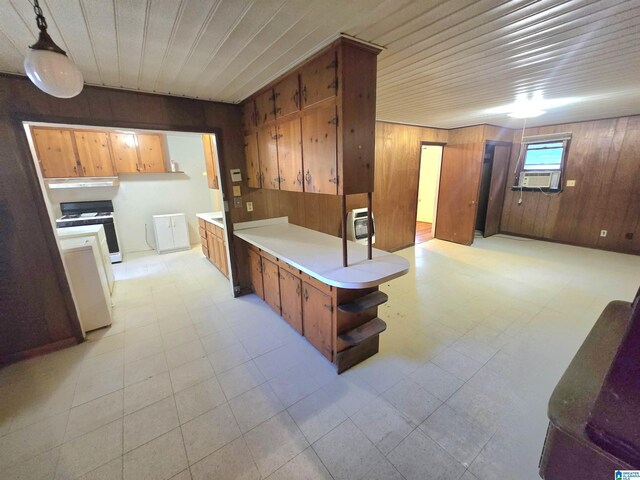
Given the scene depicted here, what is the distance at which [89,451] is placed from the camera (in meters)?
1.55

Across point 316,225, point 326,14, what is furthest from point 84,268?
point 326,14

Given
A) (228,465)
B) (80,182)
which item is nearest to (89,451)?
(228,465)

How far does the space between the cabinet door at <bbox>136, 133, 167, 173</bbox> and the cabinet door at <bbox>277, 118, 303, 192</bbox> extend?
4214mm

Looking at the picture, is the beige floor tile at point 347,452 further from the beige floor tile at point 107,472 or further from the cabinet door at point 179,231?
the cabinet door at point 179,231

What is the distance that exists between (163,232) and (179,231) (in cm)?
30

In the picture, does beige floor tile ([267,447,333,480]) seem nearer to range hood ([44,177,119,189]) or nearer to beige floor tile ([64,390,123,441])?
beige floor tile ([64,390,123,441])

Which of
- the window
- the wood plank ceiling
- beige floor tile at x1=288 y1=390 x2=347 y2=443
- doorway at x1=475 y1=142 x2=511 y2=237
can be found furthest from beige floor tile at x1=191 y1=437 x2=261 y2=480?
the window

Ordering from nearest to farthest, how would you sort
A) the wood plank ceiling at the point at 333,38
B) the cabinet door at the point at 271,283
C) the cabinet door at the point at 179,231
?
the wood plank ceiling at the point at 333,38 → the cabinet door at the point at 271,283 → the cabinet door at the point at 179,231

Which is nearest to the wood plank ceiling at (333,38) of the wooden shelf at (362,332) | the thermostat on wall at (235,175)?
the thermostat on wall at (235,175)

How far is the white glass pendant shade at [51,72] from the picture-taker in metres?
1.13

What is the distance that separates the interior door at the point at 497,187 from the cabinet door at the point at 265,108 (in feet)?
17.5

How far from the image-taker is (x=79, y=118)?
2258 mm

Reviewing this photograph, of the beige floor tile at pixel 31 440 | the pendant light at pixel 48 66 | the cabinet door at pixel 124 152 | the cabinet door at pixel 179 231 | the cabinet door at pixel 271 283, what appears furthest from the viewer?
the cabinet door at pixel 179 231

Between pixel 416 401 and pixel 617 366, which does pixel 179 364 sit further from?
pixel 617 366
